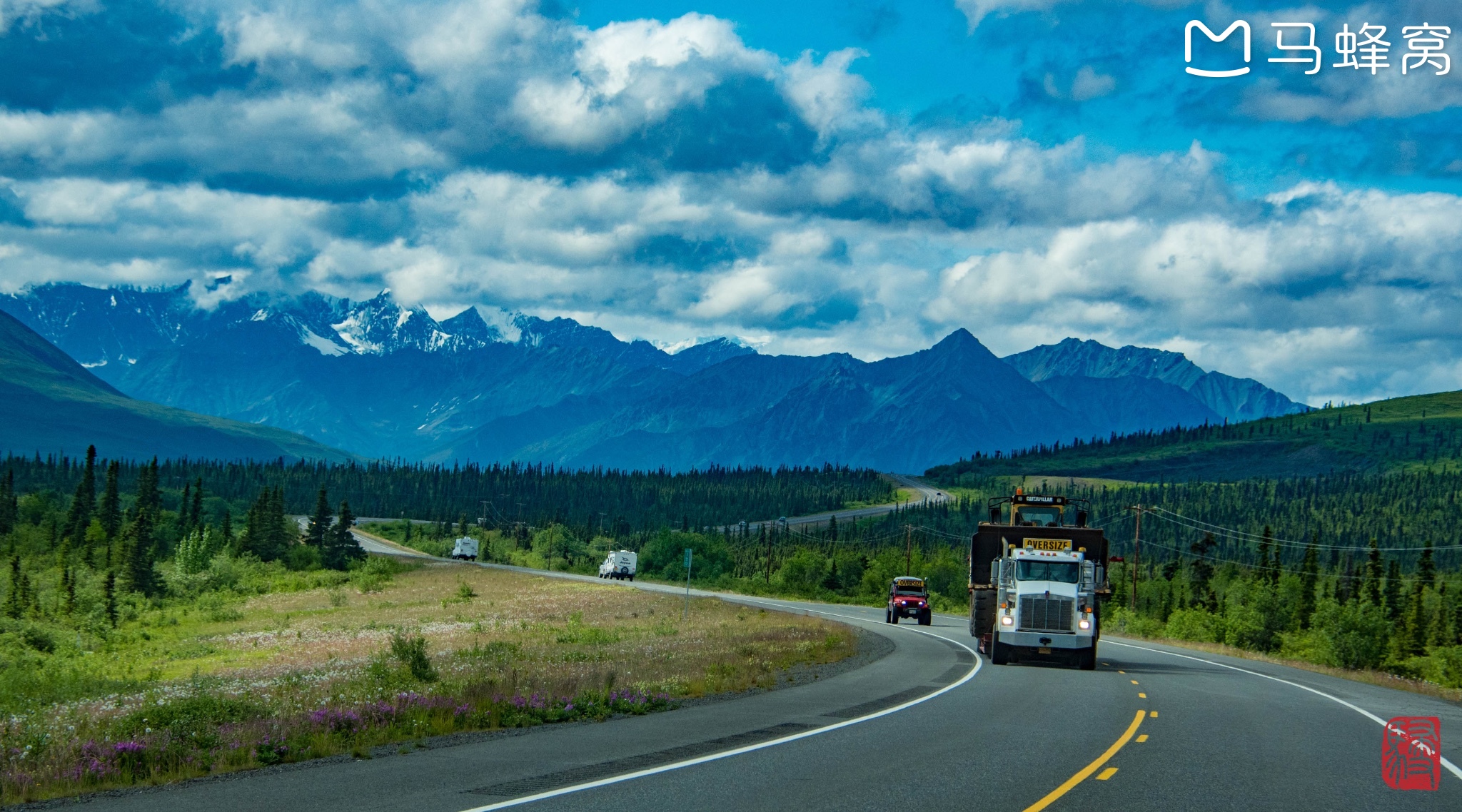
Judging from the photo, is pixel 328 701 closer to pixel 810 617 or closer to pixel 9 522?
A: pixel 810 617

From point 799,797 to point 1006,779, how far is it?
9.14 feet

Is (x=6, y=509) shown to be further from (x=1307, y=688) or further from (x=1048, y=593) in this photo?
(x=1307, y=688)

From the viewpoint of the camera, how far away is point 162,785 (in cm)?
1315

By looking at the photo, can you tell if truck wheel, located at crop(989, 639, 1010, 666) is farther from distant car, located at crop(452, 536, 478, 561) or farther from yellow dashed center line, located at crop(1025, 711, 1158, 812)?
distant car, located at crop(452, 536, 478, 561)

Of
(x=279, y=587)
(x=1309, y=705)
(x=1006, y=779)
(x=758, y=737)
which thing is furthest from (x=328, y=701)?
(x=279, y=587)

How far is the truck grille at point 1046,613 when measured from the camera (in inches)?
1227

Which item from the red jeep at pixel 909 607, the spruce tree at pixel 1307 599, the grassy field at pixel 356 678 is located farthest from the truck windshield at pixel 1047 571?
the spruce tree at pixel 1307 599

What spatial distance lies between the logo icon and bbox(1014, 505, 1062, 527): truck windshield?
1455 cm

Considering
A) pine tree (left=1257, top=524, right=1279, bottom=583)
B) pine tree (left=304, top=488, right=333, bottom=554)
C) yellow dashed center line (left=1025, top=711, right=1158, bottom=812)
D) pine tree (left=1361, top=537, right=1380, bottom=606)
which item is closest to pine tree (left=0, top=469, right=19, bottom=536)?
pine tree (left=304, top=488, right=333, bottom=554)

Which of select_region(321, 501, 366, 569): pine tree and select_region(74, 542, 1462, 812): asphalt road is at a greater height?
select_region(74, 542, 1462, 812): asphalt road

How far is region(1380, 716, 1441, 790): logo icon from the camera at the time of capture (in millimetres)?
14703

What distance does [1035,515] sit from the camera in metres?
37.2

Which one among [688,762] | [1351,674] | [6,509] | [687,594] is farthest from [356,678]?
[6,509]

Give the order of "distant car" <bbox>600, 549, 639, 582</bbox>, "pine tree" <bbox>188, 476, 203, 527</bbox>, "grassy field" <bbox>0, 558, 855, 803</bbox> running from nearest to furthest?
"grassy field" <bbox>0, 558, 855, 803</bbox>, "distant car" <bbox>600, 549, 639, 582</bbox>, "pine tree" <bbox>188, 476, 203, 527</bbox>
